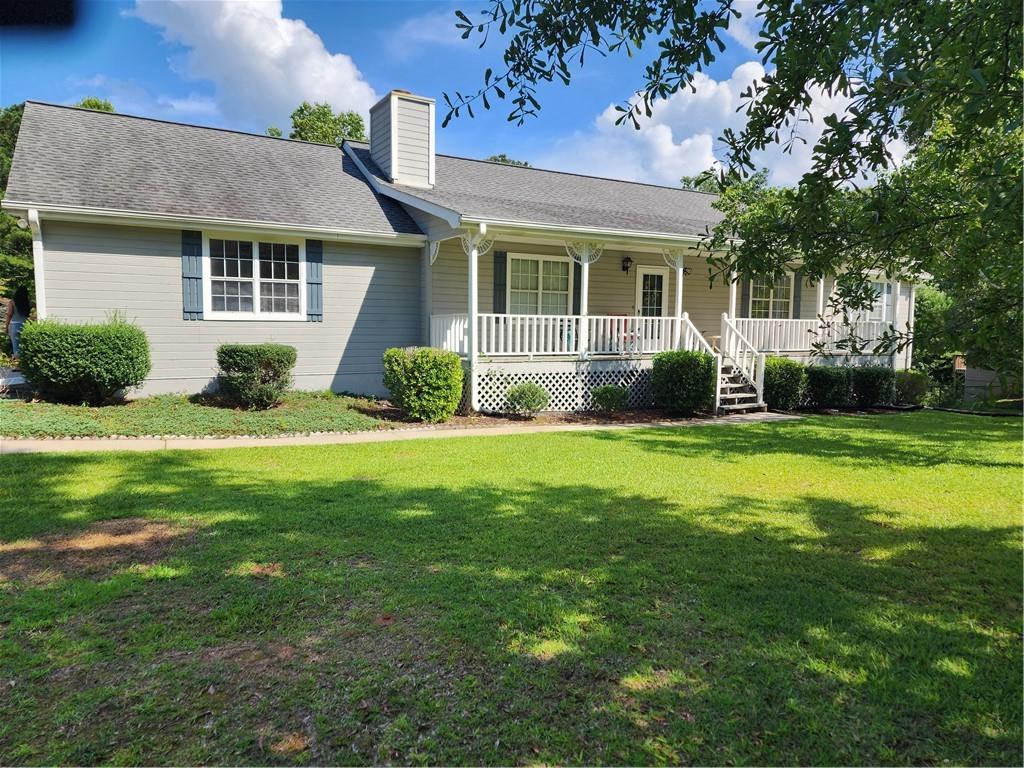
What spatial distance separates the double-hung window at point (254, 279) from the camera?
37.8 feet

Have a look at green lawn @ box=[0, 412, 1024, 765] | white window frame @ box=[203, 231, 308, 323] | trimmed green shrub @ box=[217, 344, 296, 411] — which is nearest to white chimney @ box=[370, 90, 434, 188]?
white window frame @ box=[203, 231, 308, 323]

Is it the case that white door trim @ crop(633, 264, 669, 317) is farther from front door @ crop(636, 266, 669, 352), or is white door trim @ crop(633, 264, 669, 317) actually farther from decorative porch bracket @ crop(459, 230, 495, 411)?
decorative porch bracket @ crop(459, 230, 495, 411)

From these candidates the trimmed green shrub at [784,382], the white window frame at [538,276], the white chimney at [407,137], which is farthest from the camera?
the white chimney at [407,137]

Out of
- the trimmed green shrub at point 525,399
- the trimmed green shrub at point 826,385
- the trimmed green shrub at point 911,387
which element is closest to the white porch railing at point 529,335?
the trimmed green shrub at point 525,399

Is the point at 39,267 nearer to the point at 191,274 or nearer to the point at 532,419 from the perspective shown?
the point at 191,274

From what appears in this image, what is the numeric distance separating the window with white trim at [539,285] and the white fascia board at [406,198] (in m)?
2.30

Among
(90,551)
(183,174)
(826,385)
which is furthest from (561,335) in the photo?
(90,551)

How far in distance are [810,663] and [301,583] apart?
275cm

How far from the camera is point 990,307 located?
3.02 meters

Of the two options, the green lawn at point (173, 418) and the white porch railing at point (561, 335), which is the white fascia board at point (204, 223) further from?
the green lawn at point (173, 418)

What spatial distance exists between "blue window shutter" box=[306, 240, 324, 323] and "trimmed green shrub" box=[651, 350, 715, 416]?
6.48 meters

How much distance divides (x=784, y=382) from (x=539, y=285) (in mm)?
5377

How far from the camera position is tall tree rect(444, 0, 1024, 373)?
2660 mm

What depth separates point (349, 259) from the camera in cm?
1270
